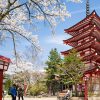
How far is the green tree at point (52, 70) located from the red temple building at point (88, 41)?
64.1 inches

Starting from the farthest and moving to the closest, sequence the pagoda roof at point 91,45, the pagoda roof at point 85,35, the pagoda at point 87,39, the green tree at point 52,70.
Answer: the green tree at point 52,70 < the pagoda roof at point 85,35 < the pagoda roof at point 91,45 < the pagoda at point 87,39

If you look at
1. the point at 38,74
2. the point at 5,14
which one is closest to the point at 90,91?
the point at 5,14

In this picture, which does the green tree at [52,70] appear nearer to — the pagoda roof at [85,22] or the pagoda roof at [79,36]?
the pagoda roof at [79,36]

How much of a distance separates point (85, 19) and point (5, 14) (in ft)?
121

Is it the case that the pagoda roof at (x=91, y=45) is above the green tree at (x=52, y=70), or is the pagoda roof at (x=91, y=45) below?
above

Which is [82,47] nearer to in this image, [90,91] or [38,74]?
[90,91]

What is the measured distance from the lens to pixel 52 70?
5297 cm

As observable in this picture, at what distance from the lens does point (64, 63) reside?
43156mm

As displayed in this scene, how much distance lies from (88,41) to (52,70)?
7.40 meters

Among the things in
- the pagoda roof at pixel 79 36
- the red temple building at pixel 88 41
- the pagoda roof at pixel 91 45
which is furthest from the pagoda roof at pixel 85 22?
the pagoda roof at pixel 91 45

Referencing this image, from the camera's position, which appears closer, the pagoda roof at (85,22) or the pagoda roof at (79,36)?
the pagoda roof at (85,22)

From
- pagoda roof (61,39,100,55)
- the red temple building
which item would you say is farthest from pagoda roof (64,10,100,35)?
pagoda roof (61,39,100,55)

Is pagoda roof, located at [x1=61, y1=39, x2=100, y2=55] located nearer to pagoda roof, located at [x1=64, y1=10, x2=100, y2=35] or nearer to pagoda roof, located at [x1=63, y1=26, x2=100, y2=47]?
pagoda roof, located at [x1=63, y1=26, x2=100, y2=47]

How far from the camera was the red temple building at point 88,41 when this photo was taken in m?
46.1
